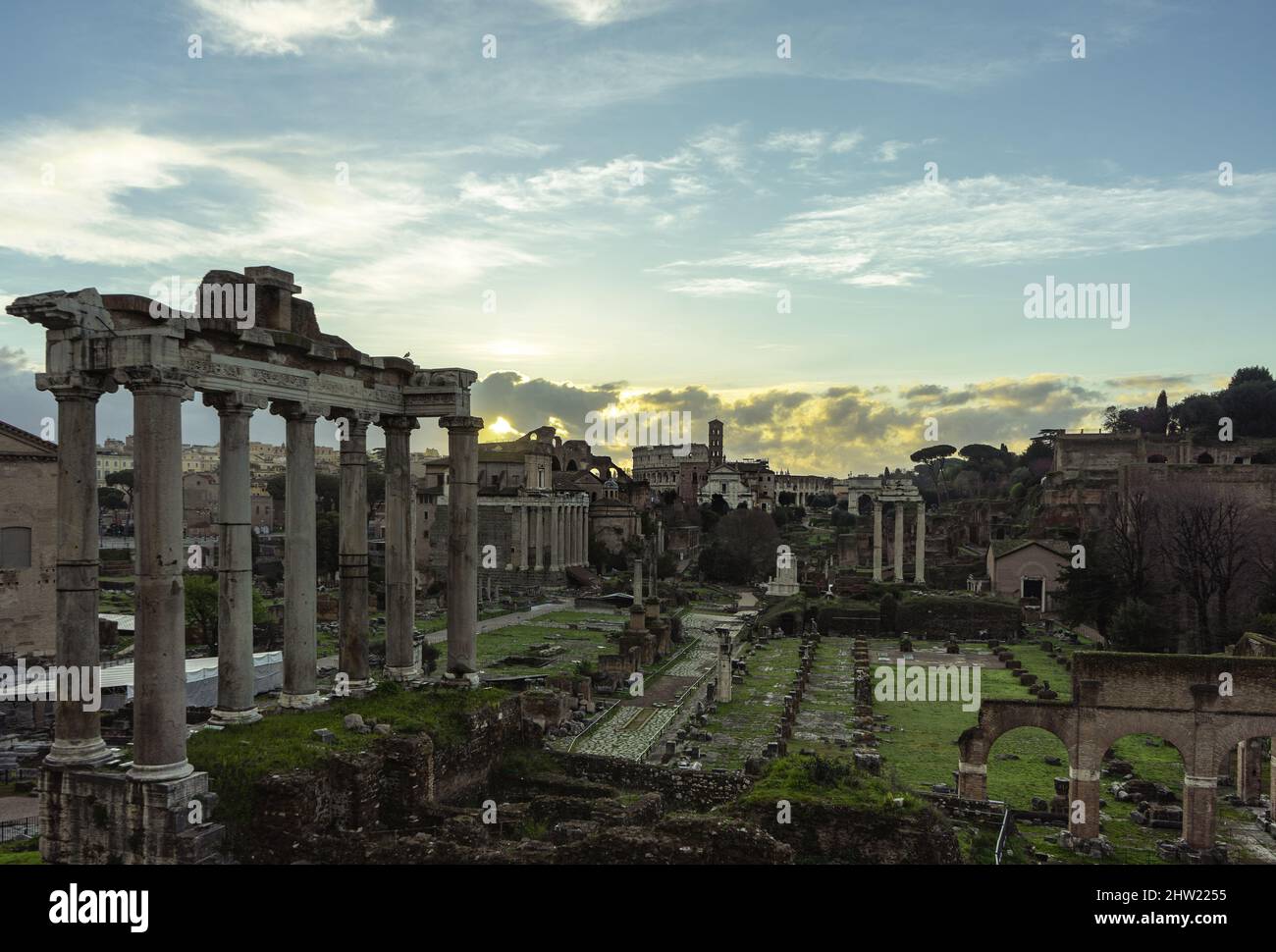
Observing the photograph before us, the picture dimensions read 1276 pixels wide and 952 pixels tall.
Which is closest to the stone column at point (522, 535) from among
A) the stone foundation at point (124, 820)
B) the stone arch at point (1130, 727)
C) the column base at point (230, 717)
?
the stone arch at point (1130, 727)

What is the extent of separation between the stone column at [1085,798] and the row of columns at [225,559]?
11.6 meters

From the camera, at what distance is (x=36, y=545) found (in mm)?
29484

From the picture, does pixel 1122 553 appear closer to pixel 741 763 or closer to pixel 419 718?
pixel 741 763

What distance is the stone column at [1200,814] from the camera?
1666cm

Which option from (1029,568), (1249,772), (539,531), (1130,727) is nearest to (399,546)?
(1130,727)

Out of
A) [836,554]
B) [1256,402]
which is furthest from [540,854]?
[1256,402]

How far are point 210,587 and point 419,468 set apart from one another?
7560 centimetres

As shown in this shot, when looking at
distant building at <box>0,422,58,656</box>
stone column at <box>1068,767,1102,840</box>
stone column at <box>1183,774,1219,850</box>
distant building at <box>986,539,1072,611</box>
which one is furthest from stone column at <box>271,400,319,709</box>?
distant building at <box>986,539,1072,611</box>

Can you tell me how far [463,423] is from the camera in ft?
50.9

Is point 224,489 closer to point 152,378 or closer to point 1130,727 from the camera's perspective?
point 152,378

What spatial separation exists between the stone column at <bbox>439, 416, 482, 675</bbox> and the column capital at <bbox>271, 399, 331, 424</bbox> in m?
2.47

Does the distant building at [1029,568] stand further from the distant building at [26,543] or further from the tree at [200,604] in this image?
the distant building at [26,543]

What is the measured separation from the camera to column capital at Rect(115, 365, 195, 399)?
10.2 meters

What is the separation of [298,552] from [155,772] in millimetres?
3891
